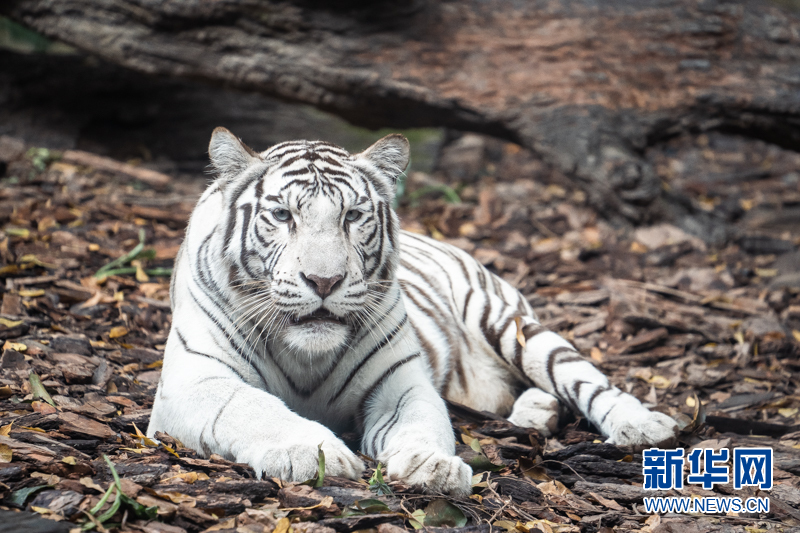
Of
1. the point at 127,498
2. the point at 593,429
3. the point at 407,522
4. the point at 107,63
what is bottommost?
the point at 593,429

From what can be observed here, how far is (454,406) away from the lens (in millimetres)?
3262

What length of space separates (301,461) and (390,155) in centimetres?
132

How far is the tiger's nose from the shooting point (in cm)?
233

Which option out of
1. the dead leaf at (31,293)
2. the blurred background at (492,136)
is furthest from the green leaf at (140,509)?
the dead leaf at (31,293)

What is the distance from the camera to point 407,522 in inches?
80.2

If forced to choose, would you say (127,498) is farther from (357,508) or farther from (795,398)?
(795,398)

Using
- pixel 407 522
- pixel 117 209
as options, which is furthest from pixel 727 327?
pixel 117 209

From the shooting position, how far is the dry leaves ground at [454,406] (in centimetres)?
202

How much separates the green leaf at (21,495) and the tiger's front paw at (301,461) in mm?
610

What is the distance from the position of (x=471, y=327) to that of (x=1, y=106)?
18.3 ft

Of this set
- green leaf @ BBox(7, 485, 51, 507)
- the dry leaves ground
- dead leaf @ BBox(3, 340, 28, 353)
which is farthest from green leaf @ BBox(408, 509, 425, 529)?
dead leaf @ BBox(3, 340, 28, 353)

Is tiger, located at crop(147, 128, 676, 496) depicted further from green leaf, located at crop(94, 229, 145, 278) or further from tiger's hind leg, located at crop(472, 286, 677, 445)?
green leaf, located at crop(94, 229, 145, 278)

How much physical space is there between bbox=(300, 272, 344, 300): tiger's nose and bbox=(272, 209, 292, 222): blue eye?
0.28 m

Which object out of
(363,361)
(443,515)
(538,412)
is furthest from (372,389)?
(538,412)
